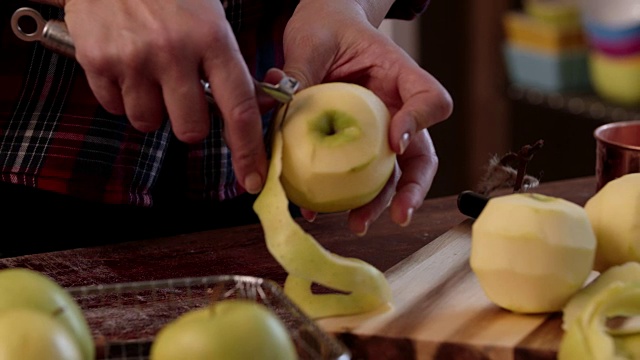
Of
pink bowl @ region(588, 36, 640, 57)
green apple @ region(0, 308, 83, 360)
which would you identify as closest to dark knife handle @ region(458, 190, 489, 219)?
green apple @ region(0, 308, 83, 360)

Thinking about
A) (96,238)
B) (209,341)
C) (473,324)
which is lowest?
(96,238)

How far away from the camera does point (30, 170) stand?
3.83ft

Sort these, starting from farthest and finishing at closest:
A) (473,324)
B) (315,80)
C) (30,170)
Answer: (30,170)
(315,80)
(473,324)

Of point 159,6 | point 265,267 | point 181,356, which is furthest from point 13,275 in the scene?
point 265,267

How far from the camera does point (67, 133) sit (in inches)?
46.6

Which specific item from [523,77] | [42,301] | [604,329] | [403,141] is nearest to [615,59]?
[523,77]

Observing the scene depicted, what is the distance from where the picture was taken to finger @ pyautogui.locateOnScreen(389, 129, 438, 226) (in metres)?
1.00

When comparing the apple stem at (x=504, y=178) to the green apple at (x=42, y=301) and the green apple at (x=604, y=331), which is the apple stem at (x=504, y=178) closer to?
the green apple at (x=604, y=331)

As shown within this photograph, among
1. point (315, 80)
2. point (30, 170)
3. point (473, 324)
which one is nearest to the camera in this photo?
point (473, 324)

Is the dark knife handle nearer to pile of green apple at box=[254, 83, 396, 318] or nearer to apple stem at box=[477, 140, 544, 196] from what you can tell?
apple stem at box=[477, 140, 544, 196]

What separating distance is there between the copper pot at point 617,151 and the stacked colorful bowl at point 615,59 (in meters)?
1.01

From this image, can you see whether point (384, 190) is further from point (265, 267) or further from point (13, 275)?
point (13, 275)

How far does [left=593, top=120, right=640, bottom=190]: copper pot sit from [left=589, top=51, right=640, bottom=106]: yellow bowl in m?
1.03

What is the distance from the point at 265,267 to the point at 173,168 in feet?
0.79
